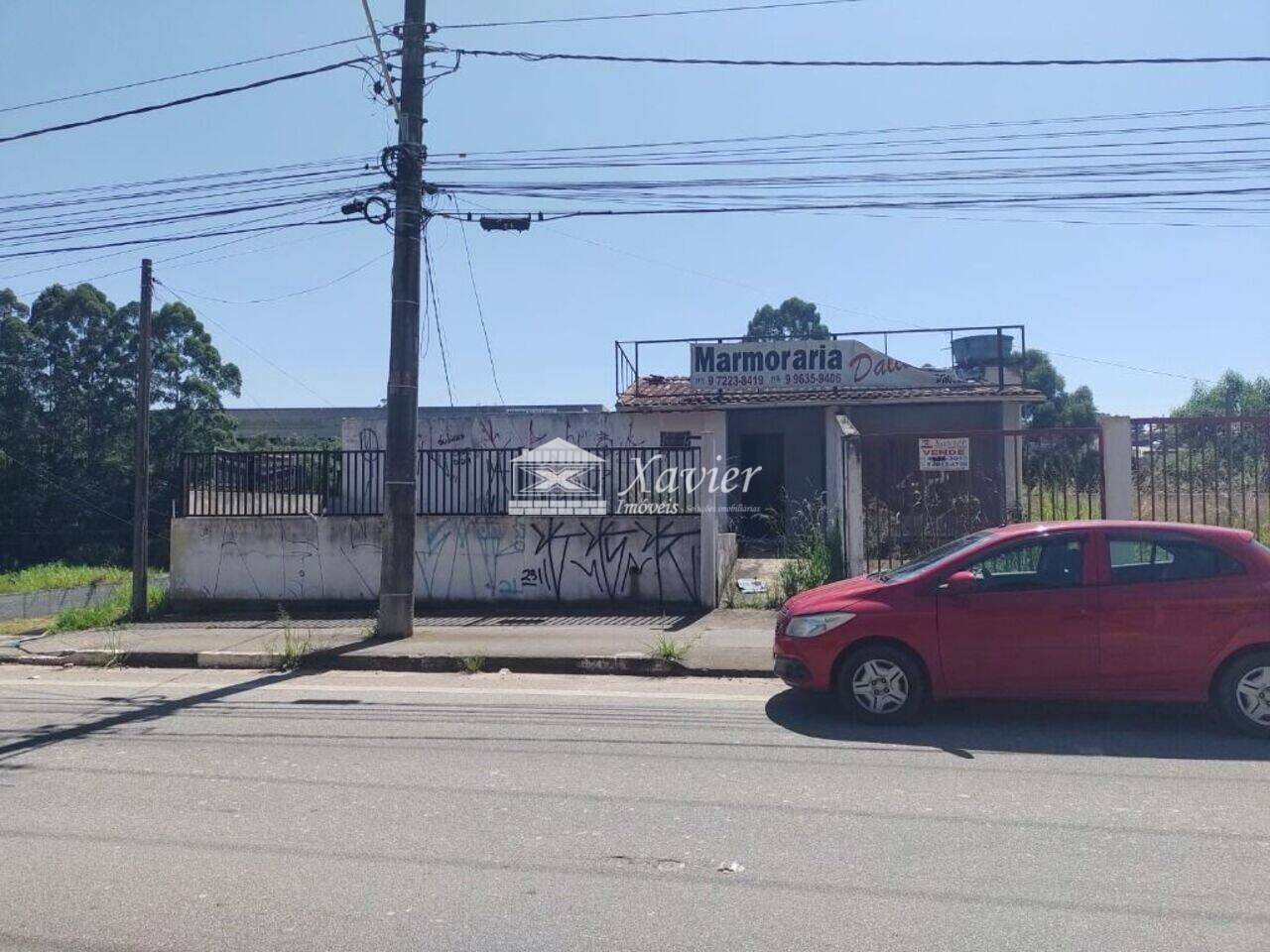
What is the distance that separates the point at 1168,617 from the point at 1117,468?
576 cm

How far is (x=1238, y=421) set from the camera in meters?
11.8

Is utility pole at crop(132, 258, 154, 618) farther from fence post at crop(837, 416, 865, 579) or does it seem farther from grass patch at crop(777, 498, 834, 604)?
fence post at crop(837, 416, 865, 579)

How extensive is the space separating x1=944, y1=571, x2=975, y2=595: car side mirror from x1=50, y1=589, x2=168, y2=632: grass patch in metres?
11.5

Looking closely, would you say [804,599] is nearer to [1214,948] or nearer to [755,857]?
[755,857]

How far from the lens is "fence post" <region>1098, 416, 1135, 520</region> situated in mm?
12414

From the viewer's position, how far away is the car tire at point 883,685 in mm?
7430

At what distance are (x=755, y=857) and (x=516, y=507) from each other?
1059 centimetres

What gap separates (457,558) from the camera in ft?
47.7

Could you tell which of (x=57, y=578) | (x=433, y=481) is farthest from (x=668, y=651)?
(x=57, y=578)

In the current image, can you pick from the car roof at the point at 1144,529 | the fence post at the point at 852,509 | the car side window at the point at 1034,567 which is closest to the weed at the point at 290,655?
the fence post at the point at 852,509

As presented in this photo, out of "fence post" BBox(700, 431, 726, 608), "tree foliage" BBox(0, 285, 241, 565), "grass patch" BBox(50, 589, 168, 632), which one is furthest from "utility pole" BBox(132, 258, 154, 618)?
"tree foliage" BBox(0, 285, 241, 565)

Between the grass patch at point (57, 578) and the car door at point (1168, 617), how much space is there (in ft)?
78.0

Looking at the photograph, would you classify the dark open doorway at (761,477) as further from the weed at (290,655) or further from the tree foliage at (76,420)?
the tree foliage at (76,420)

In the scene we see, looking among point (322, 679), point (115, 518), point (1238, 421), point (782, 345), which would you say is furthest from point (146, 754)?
point (115, 518)
